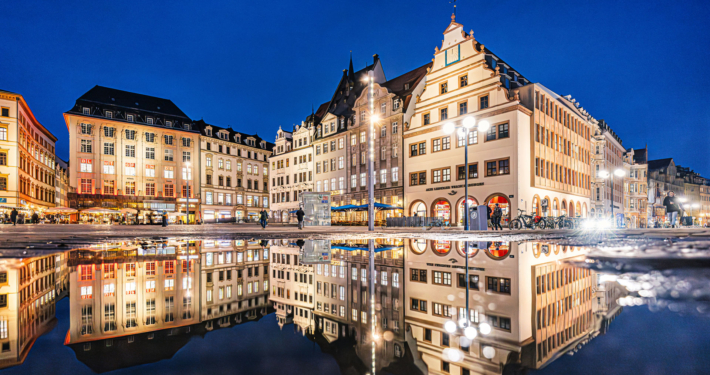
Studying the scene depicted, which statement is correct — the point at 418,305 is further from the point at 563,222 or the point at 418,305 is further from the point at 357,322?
the point at 563,222

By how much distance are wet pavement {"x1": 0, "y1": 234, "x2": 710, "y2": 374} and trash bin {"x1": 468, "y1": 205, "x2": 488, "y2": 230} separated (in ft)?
65.1

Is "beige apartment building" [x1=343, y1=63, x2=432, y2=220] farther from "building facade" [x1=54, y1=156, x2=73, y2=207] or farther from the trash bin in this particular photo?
"building facade" [x1=54, y1=156, x2=73, y2=207]

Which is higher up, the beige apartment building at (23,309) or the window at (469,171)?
the window at (469,171)

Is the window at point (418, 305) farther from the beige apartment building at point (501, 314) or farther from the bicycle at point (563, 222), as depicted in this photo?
the bicycle at point (563, 222)

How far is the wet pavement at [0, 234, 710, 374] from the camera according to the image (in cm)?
172

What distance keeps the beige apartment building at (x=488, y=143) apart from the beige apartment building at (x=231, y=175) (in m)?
42.6

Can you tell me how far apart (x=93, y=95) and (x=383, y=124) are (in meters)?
50.6

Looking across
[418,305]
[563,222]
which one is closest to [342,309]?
[418,305]

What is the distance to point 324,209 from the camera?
1417 inches

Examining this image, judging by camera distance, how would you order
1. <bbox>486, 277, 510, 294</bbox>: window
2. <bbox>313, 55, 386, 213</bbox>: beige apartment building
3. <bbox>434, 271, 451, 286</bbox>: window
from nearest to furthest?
<bbox>486, 277, 510, 294</bbox>: window, <bbox>434, 271, 451, 286</bbox>: window, <bbox>313, 55, 386, 213</bbox>: beige apartment building

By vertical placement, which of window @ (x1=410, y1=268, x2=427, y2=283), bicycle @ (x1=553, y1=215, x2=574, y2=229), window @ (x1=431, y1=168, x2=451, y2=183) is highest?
window @ (x1=431, y1=168, x2=451, y2=183)

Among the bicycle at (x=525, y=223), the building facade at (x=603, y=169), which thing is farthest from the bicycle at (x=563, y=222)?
the building facade at (x=603, y=169)

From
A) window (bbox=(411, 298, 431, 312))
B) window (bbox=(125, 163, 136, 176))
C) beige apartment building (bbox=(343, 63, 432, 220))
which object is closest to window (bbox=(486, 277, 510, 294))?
window (bbox=(411, 298, 431, 312))

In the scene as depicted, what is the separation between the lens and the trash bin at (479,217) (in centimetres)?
2434
